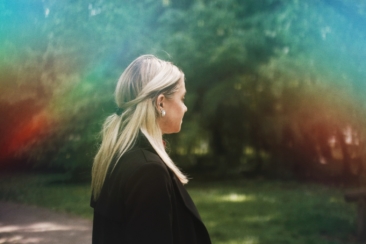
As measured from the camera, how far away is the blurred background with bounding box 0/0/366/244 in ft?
12.4

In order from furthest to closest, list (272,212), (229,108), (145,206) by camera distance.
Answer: (229,108) < (272,212) < (145,206)

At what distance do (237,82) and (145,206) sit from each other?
2.79 meters

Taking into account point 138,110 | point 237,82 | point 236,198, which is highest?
point 237,82

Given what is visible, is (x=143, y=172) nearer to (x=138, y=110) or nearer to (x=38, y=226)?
(x=138, y=110)

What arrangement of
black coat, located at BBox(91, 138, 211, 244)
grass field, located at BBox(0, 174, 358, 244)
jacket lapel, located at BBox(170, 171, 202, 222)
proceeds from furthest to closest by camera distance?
grass field, located at BBox(0, 174, 358, 244) < jacket lapel, located at BBox(170, 171, 202, 222) < black coat, located at BBox(91, 138, 211, 244)

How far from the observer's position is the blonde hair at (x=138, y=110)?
4.52 ft

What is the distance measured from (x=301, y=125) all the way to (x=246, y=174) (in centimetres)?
64

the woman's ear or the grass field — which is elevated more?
the woman's ear

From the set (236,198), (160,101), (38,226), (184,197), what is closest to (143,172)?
(184,197)

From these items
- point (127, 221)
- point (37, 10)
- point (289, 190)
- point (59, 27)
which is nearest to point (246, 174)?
point (289, 190)

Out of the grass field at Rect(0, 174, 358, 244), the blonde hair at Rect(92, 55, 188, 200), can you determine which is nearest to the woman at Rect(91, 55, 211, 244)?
the blonde hair at Rect(92, 55, 188, 200)

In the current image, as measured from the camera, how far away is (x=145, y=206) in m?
1.23

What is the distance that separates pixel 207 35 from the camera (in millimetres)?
3920

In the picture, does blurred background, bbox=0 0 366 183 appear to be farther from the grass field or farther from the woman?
the woman
